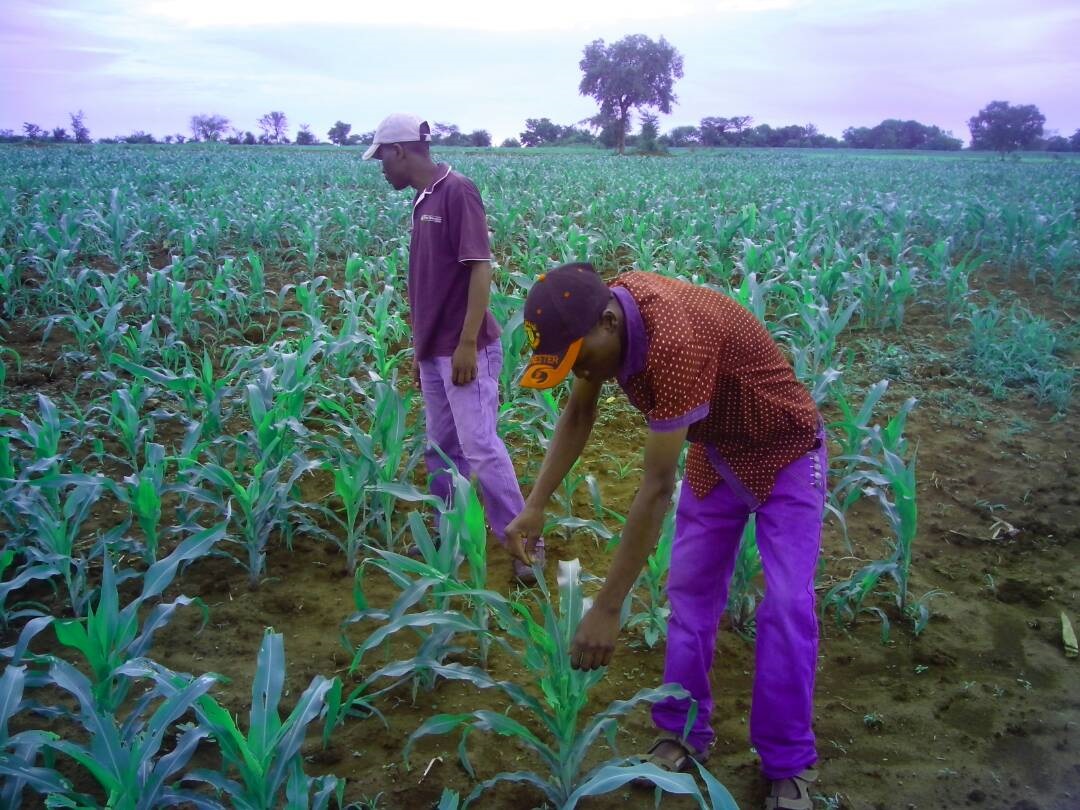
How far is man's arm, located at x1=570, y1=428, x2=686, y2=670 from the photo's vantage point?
1.65 metres

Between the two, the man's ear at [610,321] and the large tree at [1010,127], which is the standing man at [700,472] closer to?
the man's ear at [610,321]

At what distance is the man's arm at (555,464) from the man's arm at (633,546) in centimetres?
37

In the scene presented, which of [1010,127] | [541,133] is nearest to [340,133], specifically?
[541,133]

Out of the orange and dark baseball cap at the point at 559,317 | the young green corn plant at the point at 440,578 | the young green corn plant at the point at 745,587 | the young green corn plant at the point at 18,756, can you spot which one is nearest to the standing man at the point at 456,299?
the young green corn plant at the point at 440,578

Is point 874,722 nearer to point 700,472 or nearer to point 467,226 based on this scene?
point 700,472

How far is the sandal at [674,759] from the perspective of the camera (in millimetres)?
2066

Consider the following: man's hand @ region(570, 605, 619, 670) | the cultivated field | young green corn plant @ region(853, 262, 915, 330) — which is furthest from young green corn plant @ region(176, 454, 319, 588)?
young green corn plant @ region(853, 262, 915, 330)

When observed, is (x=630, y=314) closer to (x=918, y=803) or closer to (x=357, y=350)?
(x=918, y=803)

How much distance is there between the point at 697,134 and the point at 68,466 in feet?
215

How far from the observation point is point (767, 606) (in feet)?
6.19

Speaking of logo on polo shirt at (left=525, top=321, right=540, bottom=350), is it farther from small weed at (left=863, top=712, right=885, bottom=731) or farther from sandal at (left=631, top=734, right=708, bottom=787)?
small weed at (left=863, top=712, right=885, bottom=731)

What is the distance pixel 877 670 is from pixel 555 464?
1476 millimetres

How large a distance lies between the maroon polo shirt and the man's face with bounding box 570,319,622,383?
4.20 ft

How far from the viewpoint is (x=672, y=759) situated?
6.83 ft
